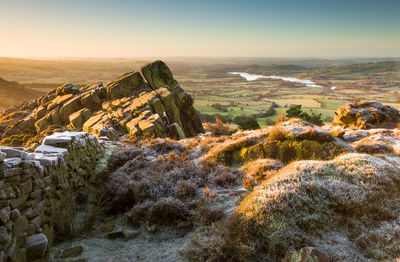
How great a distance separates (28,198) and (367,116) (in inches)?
976

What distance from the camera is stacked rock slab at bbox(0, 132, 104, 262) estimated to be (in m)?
4.95

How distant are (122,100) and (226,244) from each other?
2907 cm

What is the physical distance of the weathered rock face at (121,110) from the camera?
1034 inches

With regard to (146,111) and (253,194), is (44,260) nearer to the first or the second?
(253,194)

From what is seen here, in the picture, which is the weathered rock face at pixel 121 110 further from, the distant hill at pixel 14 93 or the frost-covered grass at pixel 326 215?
the distant hill at pixel 14 93

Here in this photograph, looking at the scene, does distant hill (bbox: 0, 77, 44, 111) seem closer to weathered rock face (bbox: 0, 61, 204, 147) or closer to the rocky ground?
weathered rock face (bbox: 0, 61, 204, 147)

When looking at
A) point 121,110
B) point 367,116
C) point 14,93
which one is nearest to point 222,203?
point 367,116

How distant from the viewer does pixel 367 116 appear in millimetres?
20531

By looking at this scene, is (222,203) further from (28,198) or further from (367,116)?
(367,116)

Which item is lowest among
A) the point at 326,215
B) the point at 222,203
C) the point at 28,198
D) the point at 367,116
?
the point at 222,203

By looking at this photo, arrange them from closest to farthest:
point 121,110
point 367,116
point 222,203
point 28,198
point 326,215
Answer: point 28,198 < point 326,215 < point 222,203 < point 367,116 < point 121,110

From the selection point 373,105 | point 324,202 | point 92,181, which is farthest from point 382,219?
point 373,105

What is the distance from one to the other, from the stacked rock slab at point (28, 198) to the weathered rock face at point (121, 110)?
16.5 metres

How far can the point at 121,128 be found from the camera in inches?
1016
